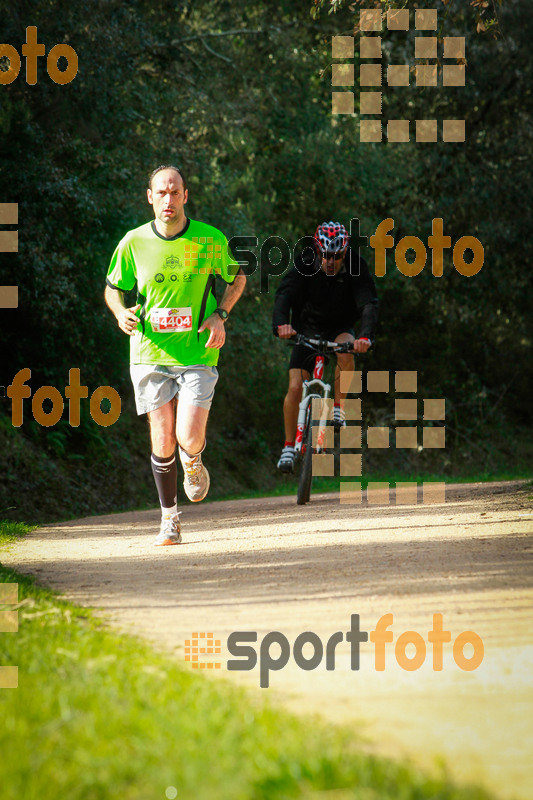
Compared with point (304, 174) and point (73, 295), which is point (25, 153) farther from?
point (304, 174)

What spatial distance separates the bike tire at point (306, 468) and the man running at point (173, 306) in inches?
95.1

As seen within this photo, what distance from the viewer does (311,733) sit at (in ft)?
9.58

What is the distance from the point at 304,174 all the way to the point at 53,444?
10.2 metres

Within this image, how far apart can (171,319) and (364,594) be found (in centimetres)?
297

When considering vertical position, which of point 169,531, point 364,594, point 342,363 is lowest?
point 169,531

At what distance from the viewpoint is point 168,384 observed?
7770mm

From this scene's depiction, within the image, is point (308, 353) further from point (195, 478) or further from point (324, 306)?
point (195, 478)

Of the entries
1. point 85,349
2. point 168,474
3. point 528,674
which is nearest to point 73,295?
point 85,349

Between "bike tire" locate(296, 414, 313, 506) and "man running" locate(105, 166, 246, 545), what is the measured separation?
242 centimetres
